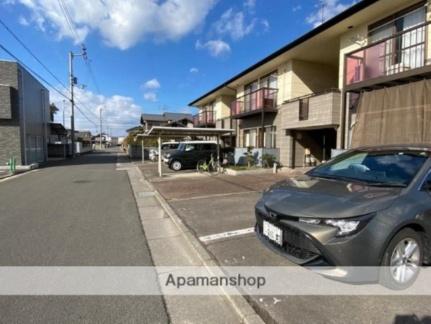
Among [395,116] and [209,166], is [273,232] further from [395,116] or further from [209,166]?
[209,166]

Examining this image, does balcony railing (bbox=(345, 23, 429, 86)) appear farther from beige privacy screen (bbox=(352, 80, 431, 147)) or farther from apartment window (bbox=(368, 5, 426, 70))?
beige privacy screen (bbox=(352, 80, 431, 147))

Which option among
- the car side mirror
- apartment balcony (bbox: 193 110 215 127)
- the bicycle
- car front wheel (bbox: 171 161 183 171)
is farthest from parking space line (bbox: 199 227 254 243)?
apartment balcony (bbox: 193 110 215 127)

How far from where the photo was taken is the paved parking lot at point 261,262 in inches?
95.7

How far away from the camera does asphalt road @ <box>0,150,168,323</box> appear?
2662 mm

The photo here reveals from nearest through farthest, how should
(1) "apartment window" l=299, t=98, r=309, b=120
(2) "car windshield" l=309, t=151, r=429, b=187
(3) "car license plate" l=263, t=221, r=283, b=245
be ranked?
1. (3) "car license plate" l=263, t=221, r=283, b=245
2. (2) "car windshield" l=309, t=151, r=429, b=187
3. (1) "apartment window" l=299, t=98, r=309, b=120

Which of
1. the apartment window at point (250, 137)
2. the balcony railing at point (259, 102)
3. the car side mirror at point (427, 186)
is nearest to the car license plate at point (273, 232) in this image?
the car side mirror at point (427, 186)

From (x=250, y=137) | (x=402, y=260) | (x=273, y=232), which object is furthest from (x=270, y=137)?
(x=402, y=260)

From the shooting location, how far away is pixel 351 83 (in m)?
9.05

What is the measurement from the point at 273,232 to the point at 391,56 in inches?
319

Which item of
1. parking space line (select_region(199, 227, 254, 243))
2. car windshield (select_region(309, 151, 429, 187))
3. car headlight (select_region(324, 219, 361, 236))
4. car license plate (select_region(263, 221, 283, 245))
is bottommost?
parking space line (select_region(199, 227, 254, 243))

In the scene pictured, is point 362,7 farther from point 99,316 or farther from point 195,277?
point 99,316

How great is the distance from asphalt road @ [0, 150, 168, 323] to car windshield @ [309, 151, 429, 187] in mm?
2783

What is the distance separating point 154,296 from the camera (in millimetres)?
2975

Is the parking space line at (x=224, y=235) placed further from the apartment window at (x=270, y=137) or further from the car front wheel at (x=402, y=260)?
the apartment window at (x=270, y=137)
